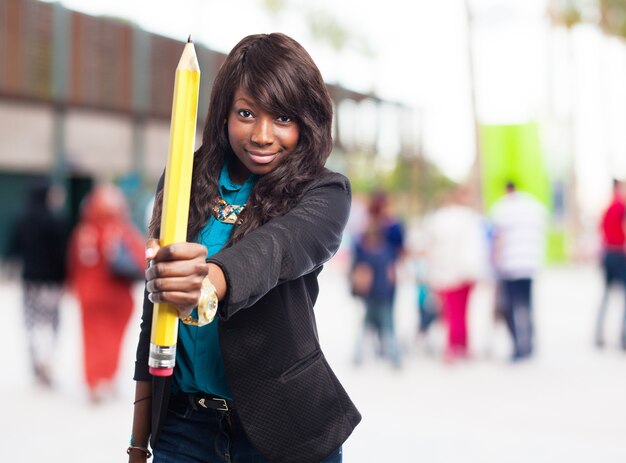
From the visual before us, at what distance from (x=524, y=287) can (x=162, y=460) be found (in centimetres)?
718

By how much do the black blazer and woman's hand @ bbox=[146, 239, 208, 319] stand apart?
14.0 inches

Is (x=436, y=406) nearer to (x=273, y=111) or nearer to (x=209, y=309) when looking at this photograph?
(x=273, y=111)

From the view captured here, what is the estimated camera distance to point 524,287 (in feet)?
28.8

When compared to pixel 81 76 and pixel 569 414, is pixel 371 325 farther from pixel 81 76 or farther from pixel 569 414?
pixel 81 76

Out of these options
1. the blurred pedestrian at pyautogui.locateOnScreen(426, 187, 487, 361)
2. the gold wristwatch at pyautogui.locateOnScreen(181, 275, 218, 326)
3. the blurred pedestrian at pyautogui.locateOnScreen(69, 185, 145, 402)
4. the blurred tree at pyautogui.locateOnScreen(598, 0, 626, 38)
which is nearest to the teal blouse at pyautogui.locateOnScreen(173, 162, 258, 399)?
the gold wristwatch at pyautogui.locateOnScreen(181, 275, 218, 326)

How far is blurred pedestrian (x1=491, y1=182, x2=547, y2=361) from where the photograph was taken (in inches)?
340

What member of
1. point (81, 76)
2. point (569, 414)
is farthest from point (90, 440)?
point (81, 76)

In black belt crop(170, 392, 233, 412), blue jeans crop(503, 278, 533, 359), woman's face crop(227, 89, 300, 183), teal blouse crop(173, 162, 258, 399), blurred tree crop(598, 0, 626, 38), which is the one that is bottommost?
blue jeans crop(503, 278, 533, 359)

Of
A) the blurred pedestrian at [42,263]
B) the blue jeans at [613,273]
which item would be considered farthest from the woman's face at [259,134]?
the blue jeans at [613,273]

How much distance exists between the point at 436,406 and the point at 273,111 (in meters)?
5.05

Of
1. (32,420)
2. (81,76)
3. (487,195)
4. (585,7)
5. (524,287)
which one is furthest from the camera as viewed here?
(585,7)

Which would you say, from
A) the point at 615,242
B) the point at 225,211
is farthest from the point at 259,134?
the point at 615,242

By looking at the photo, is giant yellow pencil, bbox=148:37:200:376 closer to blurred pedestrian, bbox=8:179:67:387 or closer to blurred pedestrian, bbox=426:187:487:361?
blurred pedestrian, bbox=8:179:67:387

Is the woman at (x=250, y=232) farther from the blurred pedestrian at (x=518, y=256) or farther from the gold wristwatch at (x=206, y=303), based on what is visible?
the blurred pedestrian at (x=518, y=256)
